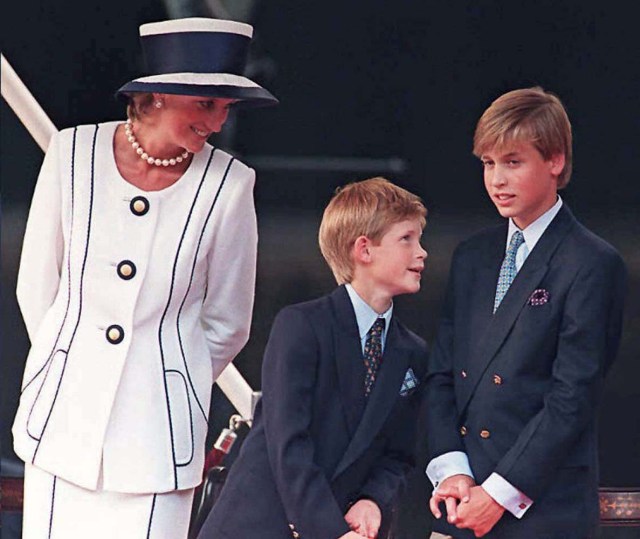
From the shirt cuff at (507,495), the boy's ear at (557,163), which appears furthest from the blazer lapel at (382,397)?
the boy's ear at (557,163)

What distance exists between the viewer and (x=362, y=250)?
11.8ft

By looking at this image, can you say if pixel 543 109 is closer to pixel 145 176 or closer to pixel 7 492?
pixel 145 176

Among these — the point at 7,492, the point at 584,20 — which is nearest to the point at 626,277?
the point at 584,20

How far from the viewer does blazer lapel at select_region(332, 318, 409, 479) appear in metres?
3.54

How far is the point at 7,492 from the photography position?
4.26 metres

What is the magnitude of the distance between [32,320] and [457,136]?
1.09 meters

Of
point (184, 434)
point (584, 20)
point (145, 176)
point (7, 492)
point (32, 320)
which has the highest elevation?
point (584, 20)

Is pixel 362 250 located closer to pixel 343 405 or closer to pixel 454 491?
pixel 343 405

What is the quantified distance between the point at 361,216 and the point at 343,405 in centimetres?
41

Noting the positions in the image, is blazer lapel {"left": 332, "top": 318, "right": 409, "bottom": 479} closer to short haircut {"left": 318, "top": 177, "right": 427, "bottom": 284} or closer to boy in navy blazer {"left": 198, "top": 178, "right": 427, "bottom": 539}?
boy in navy blazer {"left": 198, "top": 178, "right": 427, "bottom": 539}

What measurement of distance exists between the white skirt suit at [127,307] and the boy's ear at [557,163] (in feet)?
2.09

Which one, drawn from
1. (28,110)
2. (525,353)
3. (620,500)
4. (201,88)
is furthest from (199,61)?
(620,500)

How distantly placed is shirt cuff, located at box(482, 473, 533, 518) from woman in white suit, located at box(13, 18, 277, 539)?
64 cm

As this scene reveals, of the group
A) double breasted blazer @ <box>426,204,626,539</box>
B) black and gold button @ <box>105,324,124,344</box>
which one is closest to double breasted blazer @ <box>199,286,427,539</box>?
double breasted blazer @ <box>426,204,626,539</box>
